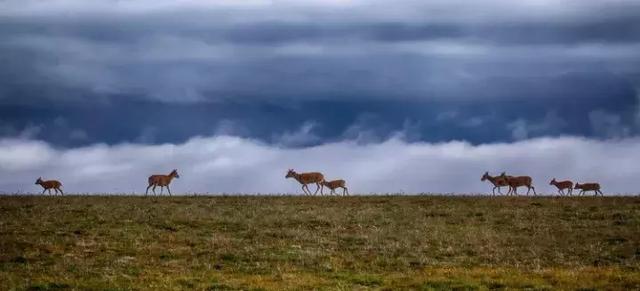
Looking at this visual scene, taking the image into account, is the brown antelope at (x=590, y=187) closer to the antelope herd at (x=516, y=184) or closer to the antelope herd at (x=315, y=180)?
the antelope herd at (x=516, y=184)

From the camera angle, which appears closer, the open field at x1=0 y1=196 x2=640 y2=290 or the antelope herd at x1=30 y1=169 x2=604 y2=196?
the open field at x1=0 y1=196 x2=640 y2=290

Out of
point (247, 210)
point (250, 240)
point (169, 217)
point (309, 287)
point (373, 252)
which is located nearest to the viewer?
point (309, 287)

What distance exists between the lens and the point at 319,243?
34.3 meters

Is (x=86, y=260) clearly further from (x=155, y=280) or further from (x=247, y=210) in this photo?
(x=247, y=210)

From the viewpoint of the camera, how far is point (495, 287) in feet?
80.7

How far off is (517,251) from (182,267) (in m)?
12.9

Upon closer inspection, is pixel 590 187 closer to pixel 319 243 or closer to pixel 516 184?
pixel 516 184

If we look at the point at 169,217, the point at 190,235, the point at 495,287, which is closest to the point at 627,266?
the point at 495,287

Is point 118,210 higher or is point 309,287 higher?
point 118,210

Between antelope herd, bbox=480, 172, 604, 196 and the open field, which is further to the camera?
antelope herd, bbox=480, 172, 604, 196

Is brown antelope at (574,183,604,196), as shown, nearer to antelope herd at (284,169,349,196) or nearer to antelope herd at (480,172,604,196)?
antelope herd at (480,172,604,196)

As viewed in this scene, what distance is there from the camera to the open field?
84.4 ft

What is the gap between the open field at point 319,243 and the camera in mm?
25734

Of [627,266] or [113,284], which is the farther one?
[627,266]
